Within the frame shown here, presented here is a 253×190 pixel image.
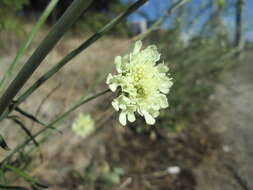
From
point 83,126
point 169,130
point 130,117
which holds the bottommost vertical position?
point 130,117

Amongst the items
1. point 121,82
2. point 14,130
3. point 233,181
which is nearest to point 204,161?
point 233,181

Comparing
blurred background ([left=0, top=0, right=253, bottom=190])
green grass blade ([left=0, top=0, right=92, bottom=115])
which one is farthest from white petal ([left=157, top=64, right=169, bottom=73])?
blurred background ([left=0, top=0, right=253, bottom=190])

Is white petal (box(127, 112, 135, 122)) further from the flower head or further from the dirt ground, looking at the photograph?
the flower head

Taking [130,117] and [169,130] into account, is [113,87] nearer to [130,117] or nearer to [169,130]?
[130,117]

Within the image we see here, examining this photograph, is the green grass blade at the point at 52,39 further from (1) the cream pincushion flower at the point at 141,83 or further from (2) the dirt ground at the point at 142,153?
(2) the dirt ground at the point at 142,153

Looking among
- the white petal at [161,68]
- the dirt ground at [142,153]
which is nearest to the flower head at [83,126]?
the dirt ground at [142,153]

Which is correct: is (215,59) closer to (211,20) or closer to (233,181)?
(211,20)

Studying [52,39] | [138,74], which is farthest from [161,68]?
[52,39]
